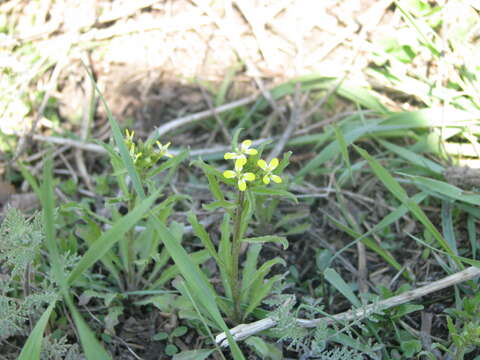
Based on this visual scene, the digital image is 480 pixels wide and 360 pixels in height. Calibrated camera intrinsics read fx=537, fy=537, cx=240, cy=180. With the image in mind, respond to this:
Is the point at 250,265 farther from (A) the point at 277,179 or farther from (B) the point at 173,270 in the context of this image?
(A) the point at 277,179

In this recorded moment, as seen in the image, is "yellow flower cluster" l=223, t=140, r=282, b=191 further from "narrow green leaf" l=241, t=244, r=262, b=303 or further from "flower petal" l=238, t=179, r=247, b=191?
"narrow green leaf" l=241, t=244, r=262, b=303

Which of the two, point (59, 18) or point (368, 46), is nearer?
point (368, 46)

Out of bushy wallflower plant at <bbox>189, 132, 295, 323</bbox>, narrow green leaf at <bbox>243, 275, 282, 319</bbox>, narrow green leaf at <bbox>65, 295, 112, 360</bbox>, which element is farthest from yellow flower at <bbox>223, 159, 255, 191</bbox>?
narrow green leaf at <bbox>65, 295, 112, 360</bbox>

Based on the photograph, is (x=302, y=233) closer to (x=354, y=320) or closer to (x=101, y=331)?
(x=354, y=320)

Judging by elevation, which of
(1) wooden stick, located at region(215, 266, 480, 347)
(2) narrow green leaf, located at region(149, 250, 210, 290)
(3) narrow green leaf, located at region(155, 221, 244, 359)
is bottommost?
(1) wooden stick, located at region(215, 266, 480, 347)

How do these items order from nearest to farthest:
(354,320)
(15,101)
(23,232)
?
(23,232), (354,320), (15,101)

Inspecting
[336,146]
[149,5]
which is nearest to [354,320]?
[336,146]
